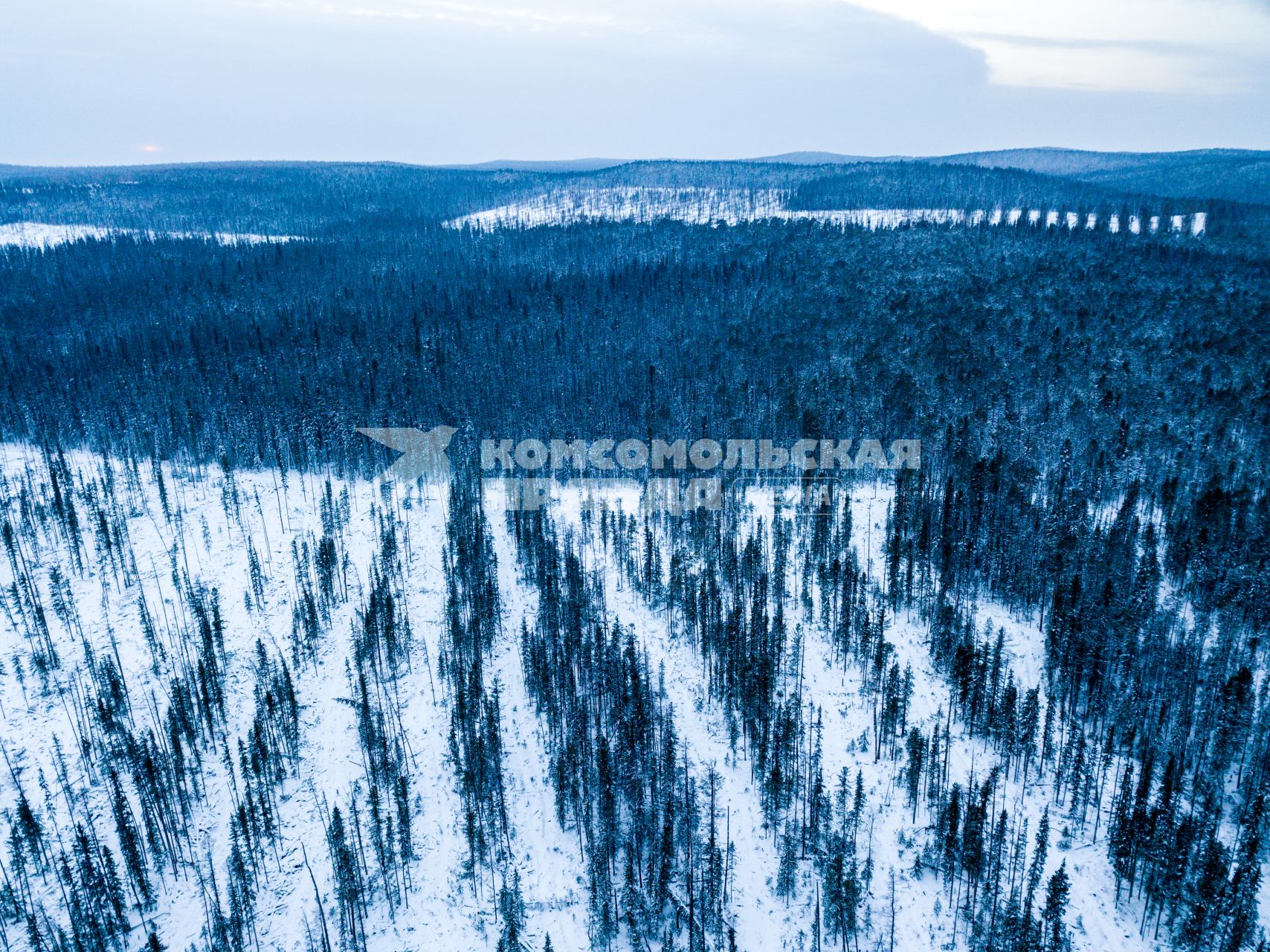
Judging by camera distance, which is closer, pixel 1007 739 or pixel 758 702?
pixel 1007 739

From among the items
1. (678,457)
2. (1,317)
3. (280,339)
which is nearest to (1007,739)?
(678,457)

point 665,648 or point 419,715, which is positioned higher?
point 665,648

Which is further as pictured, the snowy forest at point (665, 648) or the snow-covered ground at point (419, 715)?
the snowy forest at point (665, 648)

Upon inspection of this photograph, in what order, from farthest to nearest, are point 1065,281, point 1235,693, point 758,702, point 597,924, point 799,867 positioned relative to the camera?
point 1065,281 < point 758,702 < point 1235,693 < point 799,867 < point 597,924

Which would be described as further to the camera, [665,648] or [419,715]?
[665,648]

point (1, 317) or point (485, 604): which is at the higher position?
point (1, 317)

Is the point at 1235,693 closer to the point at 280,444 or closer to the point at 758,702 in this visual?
the point at 758,702

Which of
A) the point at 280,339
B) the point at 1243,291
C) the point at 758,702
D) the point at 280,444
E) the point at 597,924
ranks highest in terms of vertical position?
the point at 1243,291

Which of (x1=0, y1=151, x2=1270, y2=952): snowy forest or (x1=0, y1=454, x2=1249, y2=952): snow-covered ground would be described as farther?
(x1=0, y1=151, x2=1270, y2=952): snowy forest
